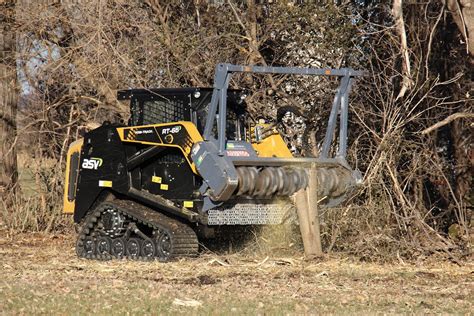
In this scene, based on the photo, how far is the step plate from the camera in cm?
1365

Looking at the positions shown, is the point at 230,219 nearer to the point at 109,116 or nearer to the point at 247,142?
the point at 247,142

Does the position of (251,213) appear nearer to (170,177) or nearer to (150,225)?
(170,177)

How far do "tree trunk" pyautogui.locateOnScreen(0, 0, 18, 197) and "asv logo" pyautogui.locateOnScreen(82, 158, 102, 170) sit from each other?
450 cm

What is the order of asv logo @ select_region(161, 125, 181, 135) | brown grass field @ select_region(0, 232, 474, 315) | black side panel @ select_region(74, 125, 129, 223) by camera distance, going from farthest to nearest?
1. black side panel @ select_region(74, 125, 129, 223)
2. asv logo @ select_region(161, 125, 181, 135)
3. brown grass field @ select_region(0, 232, 474, 315)

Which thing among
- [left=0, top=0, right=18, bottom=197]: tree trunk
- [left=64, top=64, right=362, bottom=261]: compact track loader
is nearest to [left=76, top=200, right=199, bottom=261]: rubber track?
[left=64, top=64, right=362, bottom=261]: compact track loader

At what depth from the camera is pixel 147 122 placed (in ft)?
48.0

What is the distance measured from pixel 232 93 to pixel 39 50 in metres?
5.07

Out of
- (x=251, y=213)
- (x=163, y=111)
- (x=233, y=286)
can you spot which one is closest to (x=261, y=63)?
(x=163, y=111)

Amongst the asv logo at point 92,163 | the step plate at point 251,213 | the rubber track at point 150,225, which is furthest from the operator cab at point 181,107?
the rubber track at point 150,225

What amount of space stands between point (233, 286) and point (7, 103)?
36.6 feet

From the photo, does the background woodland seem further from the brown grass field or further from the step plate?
the brown grass field

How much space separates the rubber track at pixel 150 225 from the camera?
1384cm

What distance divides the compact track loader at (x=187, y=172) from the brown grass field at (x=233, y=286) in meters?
0.56

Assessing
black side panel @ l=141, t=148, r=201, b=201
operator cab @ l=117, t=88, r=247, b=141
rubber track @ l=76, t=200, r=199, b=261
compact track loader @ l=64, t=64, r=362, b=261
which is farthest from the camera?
operator cab @ l=117, t=88, r=247, b=141
